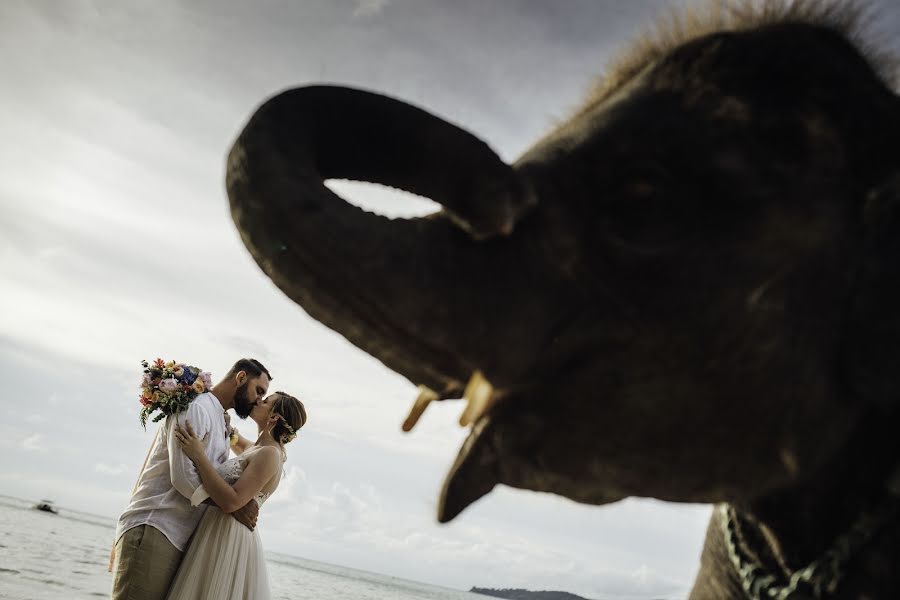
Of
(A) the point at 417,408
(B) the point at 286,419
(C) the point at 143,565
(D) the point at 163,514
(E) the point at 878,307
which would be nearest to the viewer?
(E) the point at 878,307

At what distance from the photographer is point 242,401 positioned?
15.5 ft

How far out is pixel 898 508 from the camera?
114 cm

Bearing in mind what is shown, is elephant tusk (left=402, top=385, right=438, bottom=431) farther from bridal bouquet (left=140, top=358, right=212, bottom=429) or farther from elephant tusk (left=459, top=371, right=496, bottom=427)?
bridal bouquet (left=140, top=358, right=212, bottom=429)

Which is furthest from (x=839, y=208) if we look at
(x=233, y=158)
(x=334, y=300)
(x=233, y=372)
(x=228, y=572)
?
(x=233, y=372)

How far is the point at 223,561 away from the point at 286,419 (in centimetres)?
98

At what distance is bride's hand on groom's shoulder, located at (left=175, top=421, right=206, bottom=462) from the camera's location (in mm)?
3986

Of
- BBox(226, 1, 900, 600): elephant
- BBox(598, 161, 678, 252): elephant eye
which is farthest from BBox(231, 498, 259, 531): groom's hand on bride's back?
BBox(598, 161, 678, 252): elephant eye

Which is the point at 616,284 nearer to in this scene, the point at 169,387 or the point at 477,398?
the point at 477,398

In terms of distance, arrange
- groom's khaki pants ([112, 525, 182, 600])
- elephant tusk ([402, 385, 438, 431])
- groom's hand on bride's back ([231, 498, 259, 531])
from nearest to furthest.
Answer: elephant tusk ([402, 385, 438, 431]) → groom's khaki pants ([112, 525, 182, 600]) → groom's hand on bride's back ([231, 498, 259, 531])

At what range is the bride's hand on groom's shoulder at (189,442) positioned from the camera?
13.1ft

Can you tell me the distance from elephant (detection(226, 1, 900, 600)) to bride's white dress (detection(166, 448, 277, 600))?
10.8 feet

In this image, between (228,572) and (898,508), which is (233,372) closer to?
(228,572)

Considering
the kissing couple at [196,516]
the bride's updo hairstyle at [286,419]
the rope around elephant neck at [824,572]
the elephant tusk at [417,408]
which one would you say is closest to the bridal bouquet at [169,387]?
the kissing couple at [196,516]

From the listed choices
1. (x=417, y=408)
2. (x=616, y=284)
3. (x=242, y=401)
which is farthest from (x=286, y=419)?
(x=616, y=284)
